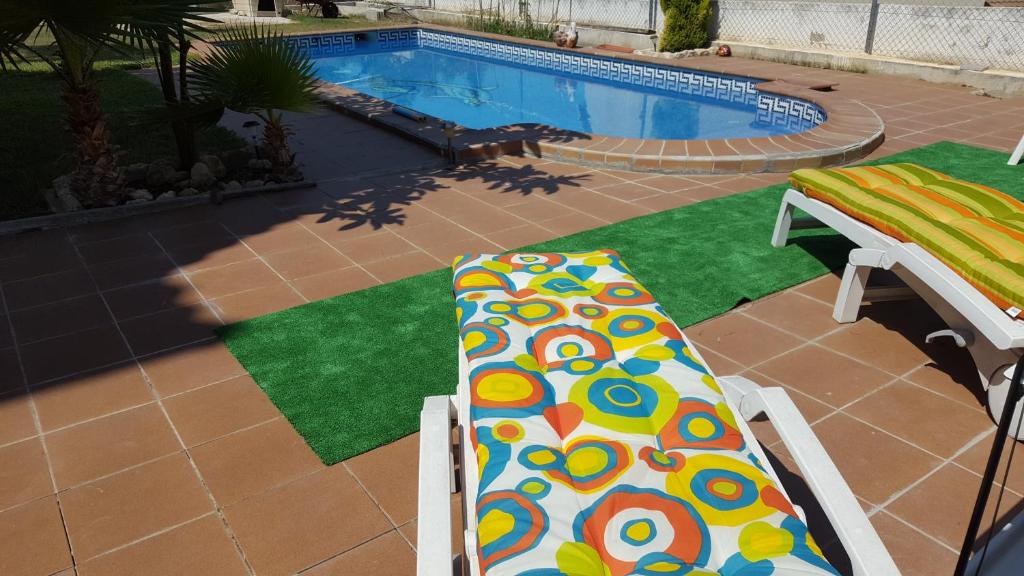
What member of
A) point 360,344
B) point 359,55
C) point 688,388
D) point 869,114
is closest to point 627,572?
point 688,388

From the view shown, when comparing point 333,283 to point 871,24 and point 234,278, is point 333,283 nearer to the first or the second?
point 234,278

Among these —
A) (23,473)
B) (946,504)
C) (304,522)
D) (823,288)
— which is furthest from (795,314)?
(23,473)

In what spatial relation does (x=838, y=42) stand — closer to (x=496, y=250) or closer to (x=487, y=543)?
(x=496, y=250)

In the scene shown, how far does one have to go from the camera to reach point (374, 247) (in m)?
5.36

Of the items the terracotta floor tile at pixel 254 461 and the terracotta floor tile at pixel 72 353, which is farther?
the terracotta floor tile at pixel 72 353

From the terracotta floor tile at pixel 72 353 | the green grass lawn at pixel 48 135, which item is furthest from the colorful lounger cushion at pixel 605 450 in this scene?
the green grass lawn at pixel 48 135

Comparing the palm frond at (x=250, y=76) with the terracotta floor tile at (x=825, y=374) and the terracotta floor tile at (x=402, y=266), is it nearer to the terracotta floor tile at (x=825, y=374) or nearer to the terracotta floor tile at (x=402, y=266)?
the terracotta floor tile at (x=402, y=266)

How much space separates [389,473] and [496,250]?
2.53m

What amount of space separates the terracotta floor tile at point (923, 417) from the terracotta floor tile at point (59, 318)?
4438 millimetres

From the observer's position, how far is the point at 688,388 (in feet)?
7.44

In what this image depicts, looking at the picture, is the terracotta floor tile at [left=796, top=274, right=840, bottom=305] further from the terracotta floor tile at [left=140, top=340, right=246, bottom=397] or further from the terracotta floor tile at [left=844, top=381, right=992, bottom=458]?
the terracotta floor tile at [left=140, top=340, right=246, bottom=397]

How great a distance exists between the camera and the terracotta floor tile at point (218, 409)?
3.26 metres

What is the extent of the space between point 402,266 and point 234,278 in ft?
3.91

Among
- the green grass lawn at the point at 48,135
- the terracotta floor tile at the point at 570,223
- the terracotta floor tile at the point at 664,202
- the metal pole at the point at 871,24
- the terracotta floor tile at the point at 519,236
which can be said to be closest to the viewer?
the terracotta floor tile at the point at 519,236
